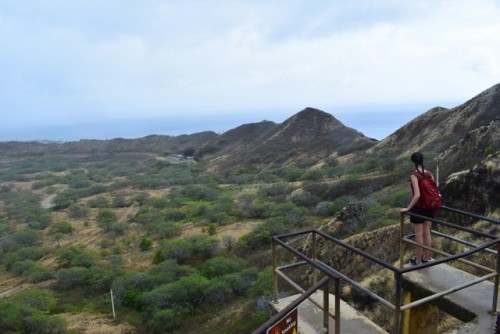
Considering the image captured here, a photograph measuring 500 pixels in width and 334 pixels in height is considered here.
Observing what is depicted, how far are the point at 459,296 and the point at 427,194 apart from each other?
4.17 feet

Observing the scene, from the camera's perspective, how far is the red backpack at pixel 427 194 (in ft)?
16.5

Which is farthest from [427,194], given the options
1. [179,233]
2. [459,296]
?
[179,233]

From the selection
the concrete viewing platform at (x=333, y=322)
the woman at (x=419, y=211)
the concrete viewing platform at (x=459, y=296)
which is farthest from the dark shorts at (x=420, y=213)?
the concrete viewing platform at (x=333, y=322)

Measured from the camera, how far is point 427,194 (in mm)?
5059

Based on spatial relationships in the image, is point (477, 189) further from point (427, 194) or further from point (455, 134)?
point (455, 134)

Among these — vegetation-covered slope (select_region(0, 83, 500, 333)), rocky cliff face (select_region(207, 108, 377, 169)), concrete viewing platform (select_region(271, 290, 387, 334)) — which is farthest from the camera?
rocky cliff face (select_region(207, 108, 377, 169))

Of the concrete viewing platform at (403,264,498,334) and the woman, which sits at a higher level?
the woman

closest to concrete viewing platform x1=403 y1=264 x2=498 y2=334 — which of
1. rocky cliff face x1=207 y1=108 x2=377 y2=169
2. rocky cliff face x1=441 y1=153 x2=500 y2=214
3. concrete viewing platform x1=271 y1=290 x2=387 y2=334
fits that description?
concrete viewing platform x1=271 y1=290 x2=387 y2=334

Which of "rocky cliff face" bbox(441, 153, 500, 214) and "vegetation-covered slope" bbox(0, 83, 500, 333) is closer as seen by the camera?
"rocky cliff face" bbox(441, 153, 500, 214)

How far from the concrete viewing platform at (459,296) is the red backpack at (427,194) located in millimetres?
870

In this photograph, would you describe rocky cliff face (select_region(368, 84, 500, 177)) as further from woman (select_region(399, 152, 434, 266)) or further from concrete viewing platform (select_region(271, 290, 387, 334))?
concrete viewing platform (select_region(271, 290, 387, 334))

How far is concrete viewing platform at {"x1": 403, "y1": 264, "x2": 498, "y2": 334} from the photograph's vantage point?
3.90m

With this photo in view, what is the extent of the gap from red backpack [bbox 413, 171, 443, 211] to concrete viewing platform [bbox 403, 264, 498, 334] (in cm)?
87

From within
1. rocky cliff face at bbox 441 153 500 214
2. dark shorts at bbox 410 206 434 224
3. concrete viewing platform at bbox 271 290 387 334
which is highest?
dark shorts at bbox 410 206 434 224
